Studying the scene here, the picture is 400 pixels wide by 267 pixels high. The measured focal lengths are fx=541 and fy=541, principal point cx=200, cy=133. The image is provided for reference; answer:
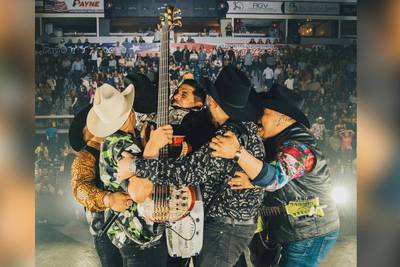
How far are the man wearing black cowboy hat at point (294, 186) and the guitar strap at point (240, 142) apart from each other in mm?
91

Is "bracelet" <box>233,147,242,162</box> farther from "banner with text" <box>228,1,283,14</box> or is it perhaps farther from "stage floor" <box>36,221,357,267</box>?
"stage floor" <box>36,221,357,267</box>

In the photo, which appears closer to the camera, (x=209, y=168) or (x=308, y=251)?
(x=209, y=168)

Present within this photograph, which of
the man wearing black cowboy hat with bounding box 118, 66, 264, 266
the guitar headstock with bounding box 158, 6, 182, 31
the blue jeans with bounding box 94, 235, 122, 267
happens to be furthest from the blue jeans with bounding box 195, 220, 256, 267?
the guitar headstock with bounding box 158, 6, 182, 31

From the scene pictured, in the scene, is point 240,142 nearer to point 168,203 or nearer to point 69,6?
point 168,203

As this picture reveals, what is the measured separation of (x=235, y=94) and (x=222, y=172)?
1.16 feet

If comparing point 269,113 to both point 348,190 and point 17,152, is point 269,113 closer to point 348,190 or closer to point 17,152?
point 348,190

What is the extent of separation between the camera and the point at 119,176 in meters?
2.40

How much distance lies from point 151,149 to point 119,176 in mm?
187

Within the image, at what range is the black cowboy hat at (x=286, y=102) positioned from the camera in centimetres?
250

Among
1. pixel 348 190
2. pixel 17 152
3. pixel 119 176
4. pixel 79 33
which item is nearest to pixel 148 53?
pixel 79 33

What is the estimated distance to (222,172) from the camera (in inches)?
94.6

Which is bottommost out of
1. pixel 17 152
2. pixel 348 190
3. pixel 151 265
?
pixel 151 265

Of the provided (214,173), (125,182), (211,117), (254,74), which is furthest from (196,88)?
(125,182)

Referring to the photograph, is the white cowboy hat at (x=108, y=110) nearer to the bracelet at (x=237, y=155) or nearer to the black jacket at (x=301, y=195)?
the bracelet at (x=237, y=155)
